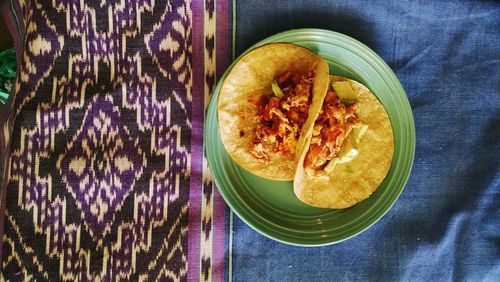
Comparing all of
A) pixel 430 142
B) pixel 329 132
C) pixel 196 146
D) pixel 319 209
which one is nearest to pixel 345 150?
pixel 329 132

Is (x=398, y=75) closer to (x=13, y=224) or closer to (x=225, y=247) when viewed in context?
(x=225, y=247)

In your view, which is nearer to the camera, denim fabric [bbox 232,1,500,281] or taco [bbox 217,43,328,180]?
taco [bbox 217,43,328,180]

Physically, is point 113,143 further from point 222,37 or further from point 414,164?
point 414,164

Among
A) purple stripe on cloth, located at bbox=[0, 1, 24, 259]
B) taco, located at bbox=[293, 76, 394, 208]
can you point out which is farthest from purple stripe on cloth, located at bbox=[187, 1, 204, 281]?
purple stripe on cloth, located at bbox=[0, 1, 24, 259]

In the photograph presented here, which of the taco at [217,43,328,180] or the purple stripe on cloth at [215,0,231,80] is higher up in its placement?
the purple stripe on cloth at [215,0,231,80]

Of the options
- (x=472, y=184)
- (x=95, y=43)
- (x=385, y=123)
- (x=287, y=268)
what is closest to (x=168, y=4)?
(x=95, y=43)

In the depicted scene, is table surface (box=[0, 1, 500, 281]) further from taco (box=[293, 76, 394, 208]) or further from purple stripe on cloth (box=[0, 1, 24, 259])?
taco (box=[293, 76, 394, 208])
